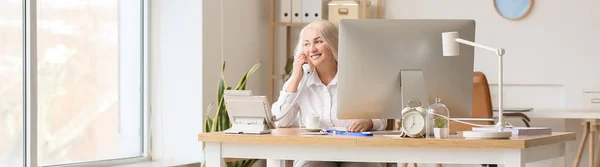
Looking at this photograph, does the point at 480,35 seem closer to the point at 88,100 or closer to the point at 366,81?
the point at 88,100

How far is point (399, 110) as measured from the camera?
123 inches

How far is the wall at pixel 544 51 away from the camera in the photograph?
5.52 meters

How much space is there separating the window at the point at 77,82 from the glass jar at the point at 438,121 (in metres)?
2.18

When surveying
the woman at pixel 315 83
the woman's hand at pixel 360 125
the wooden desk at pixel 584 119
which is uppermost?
the woman at pixel 315 83

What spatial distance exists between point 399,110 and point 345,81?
0.65ft

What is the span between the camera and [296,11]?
5.79 metres

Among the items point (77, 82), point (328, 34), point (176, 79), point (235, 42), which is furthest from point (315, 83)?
point (235, 42)

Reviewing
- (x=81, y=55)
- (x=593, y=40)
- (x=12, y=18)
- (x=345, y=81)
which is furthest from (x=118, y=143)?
(x=593, y=40)

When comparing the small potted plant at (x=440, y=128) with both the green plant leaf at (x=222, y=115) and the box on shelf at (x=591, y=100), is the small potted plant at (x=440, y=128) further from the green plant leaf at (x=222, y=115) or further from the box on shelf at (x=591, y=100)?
the box on shelf at (x=591, y=100)

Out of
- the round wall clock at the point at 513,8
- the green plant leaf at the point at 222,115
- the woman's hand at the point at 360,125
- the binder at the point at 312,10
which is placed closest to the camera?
the woman's hand at the point at 360,125

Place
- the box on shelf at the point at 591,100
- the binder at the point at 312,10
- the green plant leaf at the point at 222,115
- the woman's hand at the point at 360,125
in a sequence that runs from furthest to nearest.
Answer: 1. the binder at the point at 312,10
2. the box on shelf at the point at 591,100
3. the green plant leaf at the point at 222,115
4. the woman's hand at the point at 360,125

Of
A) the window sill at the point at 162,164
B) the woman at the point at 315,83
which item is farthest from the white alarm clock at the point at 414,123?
the window sill at the point at 162,164

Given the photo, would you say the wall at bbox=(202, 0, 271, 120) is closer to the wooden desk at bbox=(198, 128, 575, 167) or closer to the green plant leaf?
the green plant leaf

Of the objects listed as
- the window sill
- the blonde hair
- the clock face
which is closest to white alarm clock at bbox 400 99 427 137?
the clock face
